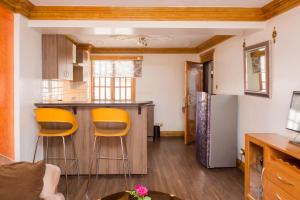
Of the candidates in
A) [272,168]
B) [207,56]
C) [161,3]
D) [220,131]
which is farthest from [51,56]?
[207,56]

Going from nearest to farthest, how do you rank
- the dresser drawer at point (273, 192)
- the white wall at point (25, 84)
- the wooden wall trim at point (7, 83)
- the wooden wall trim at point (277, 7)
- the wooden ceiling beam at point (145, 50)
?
the dresser drawer at point (273, 192)
the wooden wall trim at point (277, 7)
the wooden wall trim at point (7, 83)
the white wall at point (25, 84)
the wooden ceiling beam at point (145, 50)

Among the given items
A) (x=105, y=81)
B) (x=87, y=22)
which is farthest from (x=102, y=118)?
(x=105, y=81)

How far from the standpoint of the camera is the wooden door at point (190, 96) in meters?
6.35

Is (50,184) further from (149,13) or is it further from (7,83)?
(149,13)

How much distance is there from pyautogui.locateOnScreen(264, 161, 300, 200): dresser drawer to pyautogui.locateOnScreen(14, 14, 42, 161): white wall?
110 inches

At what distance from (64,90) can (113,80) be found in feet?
5.57

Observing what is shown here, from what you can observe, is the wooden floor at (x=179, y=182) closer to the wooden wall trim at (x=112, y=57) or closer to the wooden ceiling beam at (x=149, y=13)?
the wooden ceiling beam at (x=149, y=13)

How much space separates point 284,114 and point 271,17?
1246 mm

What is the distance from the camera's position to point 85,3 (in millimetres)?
3395

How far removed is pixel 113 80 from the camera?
7.62 meters

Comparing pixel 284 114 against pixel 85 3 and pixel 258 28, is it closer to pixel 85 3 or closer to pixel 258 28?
pixel 258 28

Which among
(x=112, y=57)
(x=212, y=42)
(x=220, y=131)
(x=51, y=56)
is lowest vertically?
(x=220, y=131)

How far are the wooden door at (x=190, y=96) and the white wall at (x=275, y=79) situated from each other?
64.1 inches

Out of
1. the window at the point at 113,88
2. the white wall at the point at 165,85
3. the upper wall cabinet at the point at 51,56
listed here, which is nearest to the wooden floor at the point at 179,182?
the upper wall cabinet at the point at 51,56
